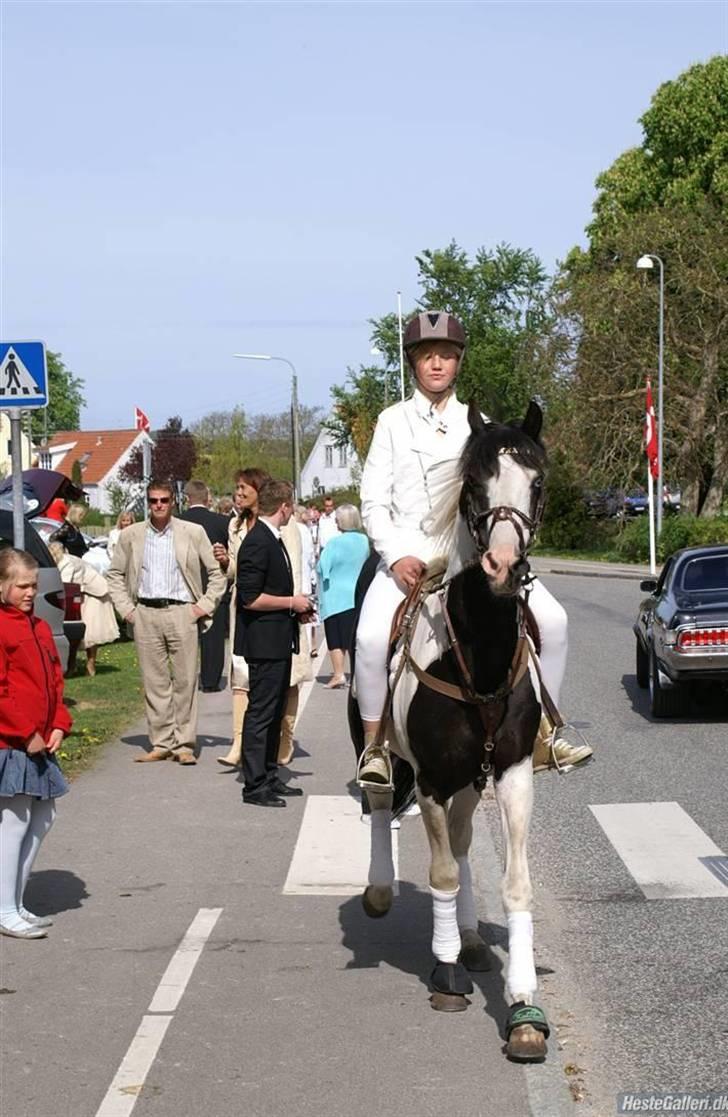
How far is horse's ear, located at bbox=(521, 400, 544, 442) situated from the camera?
6.15 m

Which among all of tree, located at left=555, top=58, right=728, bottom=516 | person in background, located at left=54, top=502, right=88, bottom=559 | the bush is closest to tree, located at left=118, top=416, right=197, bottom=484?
the bush

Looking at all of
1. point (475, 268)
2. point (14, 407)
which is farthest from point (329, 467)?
point (14, 407)

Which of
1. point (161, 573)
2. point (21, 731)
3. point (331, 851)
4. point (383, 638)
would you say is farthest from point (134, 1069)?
point (161, 573)

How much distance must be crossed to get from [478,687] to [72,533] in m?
15.2

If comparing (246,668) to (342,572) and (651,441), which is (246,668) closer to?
(342,572)

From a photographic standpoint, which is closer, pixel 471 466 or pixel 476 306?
pixel 471 466

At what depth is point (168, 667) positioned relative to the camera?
13.7 metres

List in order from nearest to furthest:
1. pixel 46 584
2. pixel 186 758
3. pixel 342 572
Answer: pixel 186 758
pixel 46 584
pixel 342 572

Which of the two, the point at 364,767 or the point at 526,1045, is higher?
the point at 364,767

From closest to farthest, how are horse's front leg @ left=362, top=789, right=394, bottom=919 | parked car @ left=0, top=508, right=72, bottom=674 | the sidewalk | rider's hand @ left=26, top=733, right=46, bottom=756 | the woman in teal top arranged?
the sidewalk < horse's front leg @ left=362, top=789, right=394, bottom=919 < rider's hand @ left=26, top=733, right=46, bottom=756 < parked car @ left=0, top=508, right=72, bottom=674 < the woman in teal top

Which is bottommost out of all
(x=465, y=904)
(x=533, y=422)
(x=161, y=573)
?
(x=465, y=904)

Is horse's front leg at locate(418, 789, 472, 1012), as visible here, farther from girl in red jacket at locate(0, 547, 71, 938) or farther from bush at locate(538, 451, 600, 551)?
bush at locate(538, 451, 600, 551)

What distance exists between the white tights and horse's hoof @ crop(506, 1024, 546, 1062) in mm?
2843

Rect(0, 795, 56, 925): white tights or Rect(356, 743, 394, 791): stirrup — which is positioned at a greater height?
Rect(356, 743, 394, 791): stirrup
